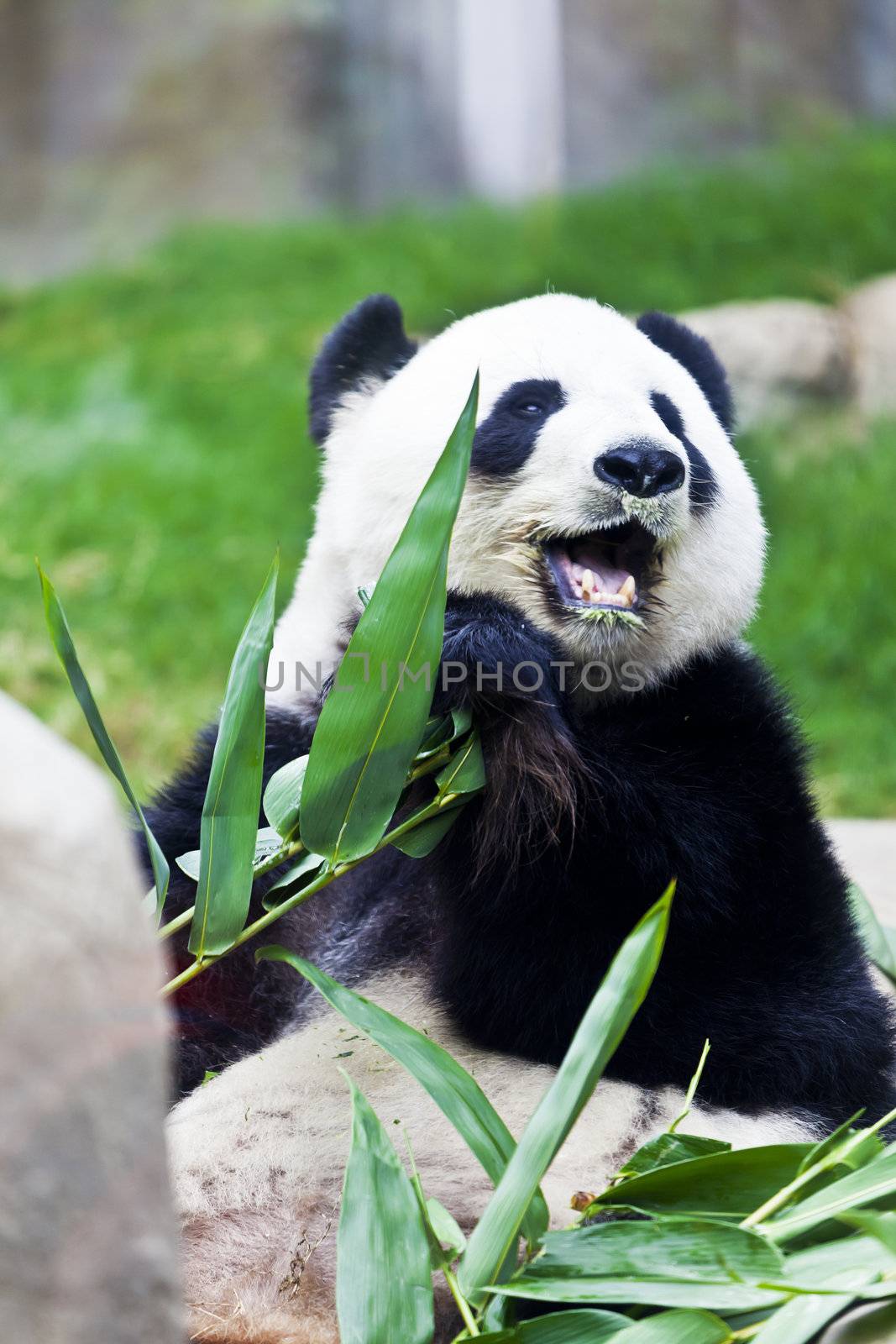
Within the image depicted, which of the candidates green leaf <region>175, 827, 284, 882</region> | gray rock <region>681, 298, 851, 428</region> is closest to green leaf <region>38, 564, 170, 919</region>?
green leaf <region>175, 827, 284, 882</region>

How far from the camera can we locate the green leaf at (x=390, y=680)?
5.22 feet

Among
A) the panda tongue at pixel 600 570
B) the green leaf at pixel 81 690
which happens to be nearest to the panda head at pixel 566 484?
the panda tongue at pixel 600 570

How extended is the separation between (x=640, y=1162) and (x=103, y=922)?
834mm

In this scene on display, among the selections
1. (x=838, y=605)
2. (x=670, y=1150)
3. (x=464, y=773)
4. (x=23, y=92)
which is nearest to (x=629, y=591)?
(x=464, y=773)

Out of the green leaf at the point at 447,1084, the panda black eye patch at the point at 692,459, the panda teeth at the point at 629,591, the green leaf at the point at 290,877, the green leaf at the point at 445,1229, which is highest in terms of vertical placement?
the panda black eye patch at the point at 692,459

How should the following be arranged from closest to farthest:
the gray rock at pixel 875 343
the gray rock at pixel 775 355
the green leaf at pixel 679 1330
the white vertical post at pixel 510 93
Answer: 1. the green leaf at pixel 679 1330
2. the gray rock at pixel 775 355
3. the gray rock at pixel 875 343
4. the white vertical post at pixel 510 93

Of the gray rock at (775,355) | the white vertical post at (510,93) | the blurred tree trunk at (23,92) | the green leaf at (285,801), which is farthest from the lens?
the blurred tree trunk at (23,92)

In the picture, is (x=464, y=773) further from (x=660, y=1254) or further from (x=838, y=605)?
(x=838, y=605)

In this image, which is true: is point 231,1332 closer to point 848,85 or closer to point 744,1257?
point 744,1257

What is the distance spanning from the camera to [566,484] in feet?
6.35

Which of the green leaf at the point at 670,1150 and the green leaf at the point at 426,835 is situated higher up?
the green leaf at the point at 426,835

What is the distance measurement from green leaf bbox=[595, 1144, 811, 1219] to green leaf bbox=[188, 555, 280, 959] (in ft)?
1.82

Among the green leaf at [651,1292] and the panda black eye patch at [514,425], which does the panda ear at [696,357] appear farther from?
the green leaf at [651,1292]

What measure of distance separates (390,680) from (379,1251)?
0.61 meters
